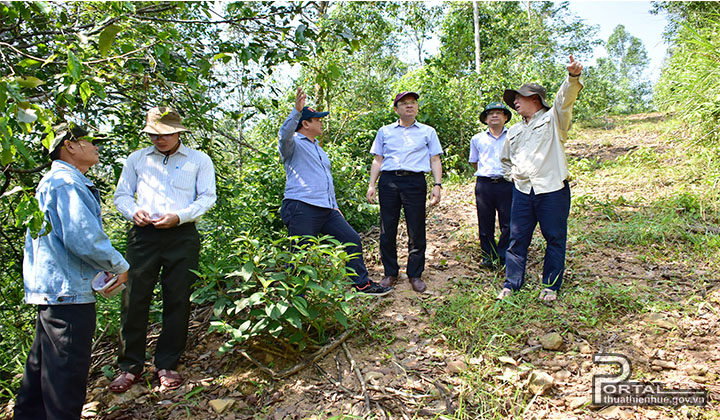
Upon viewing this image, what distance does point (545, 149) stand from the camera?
350cm

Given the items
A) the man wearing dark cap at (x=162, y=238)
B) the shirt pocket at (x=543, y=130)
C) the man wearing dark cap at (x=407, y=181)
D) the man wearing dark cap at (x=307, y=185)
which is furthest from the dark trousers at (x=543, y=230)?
the man wearing dark cap at (x=162, y=238)

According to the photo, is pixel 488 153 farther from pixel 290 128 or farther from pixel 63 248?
pixel 63 248

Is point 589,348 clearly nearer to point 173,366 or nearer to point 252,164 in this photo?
point 173,366

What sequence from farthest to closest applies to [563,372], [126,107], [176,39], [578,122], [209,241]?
[578,122], [209,241], [126,107], [176,39], [563,372]

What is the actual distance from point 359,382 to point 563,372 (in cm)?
131

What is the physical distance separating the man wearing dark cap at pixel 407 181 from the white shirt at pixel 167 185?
5.48ft

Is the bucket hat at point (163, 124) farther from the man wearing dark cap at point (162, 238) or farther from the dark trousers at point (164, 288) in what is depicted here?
the dark trousers at point (164, 288)

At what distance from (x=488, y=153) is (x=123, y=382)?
12.4ft

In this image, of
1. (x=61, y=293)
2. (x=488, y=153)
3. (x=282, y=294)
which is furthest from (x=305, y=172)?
(x=488, y=153)

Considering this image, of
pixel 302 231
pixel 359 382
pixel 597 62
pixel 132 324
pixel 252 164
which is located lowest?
pixel 359 382

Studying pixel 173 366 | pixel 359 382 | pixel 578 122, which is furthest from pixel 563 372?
pixel 578 122

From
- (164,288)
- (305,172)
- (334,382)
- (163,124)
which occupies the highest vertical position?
(163,124)

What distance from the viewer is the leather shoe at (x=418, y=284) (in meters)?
3.92

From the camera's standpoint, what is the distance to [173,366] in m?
2.87
